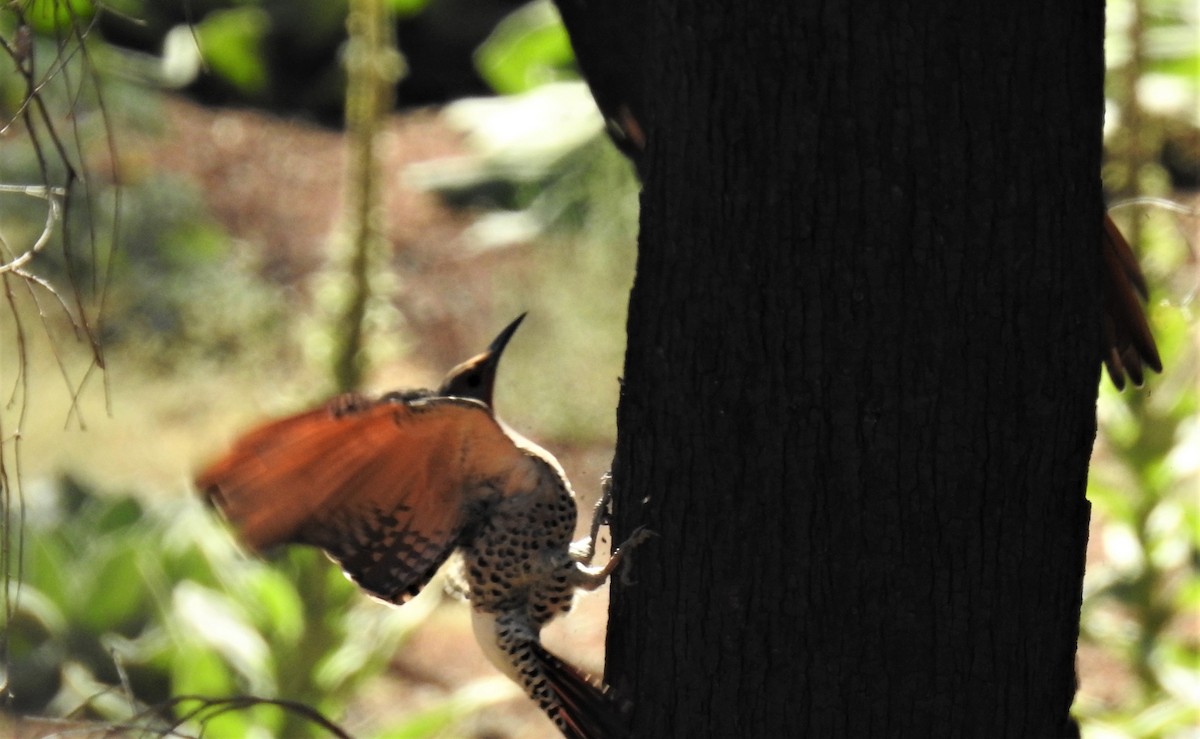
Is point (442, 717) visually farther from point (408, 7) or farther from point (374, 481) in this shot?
point (408, 7)

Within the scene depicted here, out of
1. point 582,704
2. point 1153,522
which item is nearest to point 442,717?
point 582,704

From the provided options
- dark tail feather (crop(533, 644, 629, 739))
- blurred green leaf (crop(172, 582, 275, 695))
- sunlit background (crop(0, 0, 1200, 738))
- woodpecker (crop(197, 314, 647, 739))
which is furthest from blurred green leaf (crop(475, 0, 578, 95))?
dark tail feather (crop(533, 644, 629, 739))

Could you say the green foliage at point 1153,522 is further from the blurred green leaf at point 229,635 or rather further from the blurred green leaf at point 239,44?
the blurred green leaf at point 239,44

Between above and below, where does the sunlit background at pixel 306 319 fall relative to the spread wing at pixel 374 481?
above

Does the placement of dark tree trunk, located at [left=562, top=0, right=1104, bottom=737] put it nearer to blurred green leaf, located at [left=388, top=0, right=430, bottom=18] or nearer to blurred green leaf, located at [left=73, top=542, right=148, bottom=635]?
blurred green leaf, located at [left=73, top=542, right=148, bottom=635]

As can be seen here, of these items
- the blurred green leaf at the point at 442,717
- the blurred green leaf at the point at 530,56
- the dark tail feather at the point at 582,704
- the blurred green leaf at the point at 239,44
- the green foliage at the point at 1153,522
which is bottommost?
the dark tail feather at the point at 582,704

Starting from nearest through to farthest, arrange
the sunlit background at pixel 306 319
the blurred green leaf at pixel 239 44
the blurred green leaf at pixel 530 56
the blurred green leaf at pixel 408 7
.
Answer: the sunlit background at pixel 306 319 < the blurred green leaf at pixel 530 56 < the blurred green leaf at pixel 239 44 < the blurred green leaf at pixel 408 7

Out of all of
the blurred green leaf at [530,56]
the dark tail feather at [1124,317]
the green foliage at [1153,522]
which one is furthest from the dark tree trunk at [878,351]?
the blurred green leaf at [530,56]

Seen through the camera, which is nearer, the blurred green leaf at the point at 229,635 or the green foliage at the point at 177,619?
the green foliage at the point at 177,619
